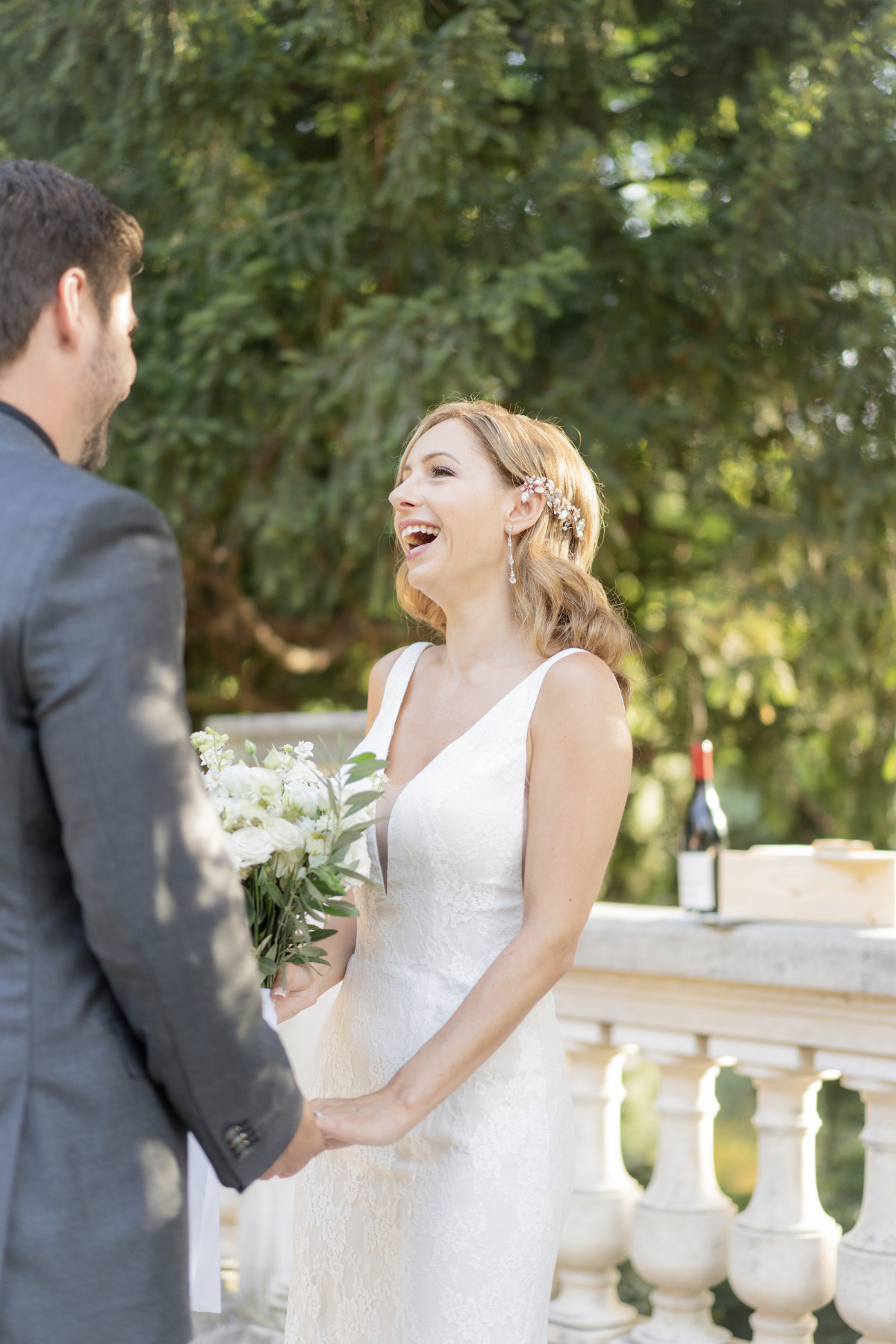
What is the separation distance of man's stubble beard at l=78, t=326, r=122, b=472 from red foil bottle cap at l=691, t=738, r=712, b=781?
1776 mm

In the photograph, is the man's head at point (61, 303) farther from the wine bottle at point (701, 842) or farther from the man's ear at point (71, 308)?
the wine bottle at point (701, 842)

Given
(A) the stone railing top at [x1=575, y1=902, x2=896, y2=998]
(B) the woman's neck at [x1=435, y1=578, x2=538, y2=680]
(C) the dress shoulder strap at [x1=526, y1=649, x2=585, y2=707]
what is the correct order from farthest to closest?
(B) the woman's neck at [x1=435, y1=578, x2=538, y2=680]
(A) the stone railing top at [x1=575, y1=902, x2=896, y2=998]
(C) the dress shoulder strap at [x1=526, y1=649, x2=585, y2=707]

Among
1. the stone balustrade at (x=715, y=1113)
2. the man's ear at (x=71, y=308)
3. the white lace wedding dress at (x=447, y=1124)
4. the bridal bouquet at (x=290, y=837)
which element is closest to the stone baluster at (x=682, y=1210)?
the stone balustrade at (x=715, y=1113)

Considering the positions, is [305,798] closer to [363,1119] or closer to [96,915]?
[363,1119]

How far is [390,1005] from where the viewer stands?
2.29 metres

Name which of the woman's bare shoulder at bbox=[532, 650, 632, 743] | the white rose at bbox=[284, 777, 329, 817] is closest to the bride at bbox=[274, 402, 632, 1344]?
the woman's bare shoulder at bbox=[532, 650, 632, 743]

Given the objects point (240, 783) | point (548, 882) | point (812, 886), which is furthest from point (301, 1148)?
point (812, 886)

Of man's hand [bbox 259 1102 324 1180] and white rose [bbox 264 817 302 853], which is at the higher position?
white rose [bbox 264 817 302 853]

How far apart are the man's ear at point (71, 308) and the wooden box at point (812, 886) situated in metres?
1.68

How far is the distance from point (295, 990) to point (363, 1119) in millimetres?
353

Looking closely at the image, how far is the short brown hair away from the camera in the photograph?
146 centimetres

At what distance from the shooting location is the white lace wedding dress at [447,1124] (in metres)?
2.10

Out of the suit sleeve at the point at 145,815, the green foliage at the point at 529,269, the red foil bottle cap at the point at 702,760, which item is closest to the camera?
the suit sleeve at the point at 145,815

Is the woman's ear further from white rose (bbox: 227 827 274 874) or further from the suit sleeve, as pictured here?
the suit sleeve
